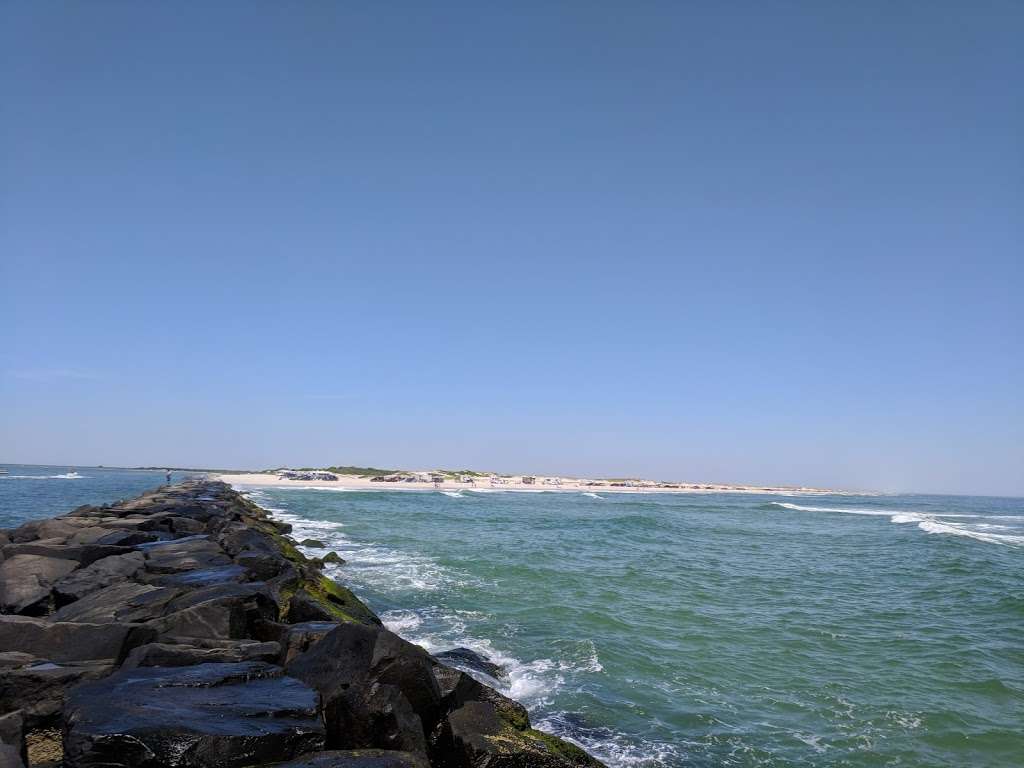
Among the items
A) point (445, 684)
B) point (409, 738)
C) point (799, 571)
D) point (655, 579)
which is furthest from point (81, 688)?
point (799, 571)

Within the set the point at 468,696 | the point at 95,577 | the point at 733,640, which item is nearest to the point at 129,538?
the point at 95,577

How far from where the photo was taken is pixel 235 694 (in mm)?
5258

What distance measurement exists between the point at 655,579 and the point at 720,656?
8293mm

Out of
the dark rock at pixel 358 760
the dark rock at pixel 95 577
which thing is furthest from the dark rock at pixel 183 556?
the dark rock at pixel 358 760

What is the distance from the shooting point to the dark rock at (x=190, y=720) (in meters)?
4.20

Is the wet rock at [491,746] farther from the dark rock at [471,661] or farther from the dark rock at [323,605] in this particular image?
the dark rock at [471,661]

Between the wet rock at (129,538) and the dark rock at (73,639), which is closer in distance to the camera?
the dark rock at (73,639)

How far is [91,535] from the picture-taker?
15.6 meters

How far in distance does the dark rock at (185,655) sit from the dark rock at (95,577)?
5.39 metres

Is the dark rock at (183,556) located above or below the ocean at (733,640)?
above

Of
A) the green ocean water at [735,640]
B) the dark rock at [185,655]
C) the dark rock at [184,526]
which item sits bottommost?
the green ocean water at [735,640]

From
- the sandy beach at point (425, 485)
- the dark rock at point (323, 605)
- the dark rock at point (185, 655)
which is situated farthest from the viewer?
the sandy beach at point (425, 485)

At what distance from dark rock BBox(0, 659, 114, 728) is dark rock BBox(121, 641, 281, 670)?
485 mm

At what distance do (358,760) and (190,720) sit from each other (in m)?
1.37
